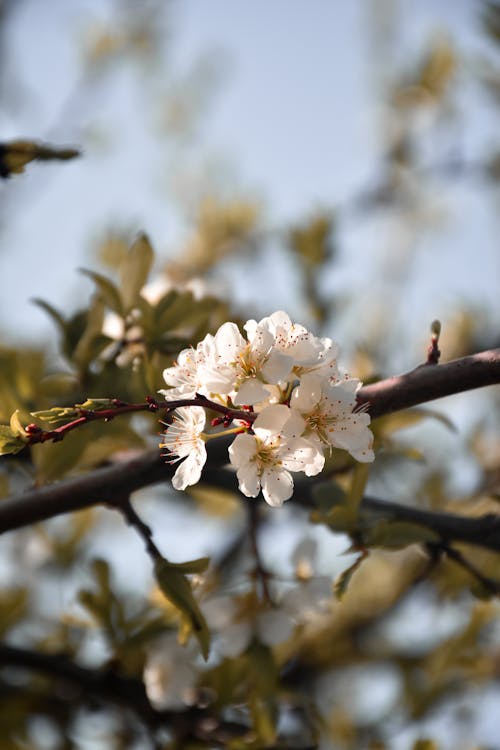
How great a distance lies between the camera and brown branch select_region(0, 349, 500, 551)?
3.43 ft

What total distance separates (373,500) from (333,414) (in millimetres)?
464

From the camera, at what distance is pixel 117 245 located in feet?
8.09

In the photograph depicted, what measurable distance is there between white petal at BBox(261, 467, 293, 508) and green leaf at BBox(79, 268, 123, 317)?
25.4 inches

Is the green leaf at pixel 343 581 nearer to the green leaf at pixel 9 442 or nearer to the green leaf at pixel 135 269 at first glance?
the green leaf at pixel 9 442

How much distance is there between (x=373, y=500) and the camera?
140 centimetres

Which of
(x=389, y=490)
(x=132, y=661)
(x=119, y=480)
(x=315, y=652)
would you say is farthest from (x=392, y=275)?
(x=119, y=480)

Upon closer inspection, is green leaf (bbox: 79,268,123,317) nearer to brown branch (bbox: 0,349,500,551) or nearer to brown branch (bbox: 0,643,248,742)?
brown branch (bbox: 0,349,500,551)

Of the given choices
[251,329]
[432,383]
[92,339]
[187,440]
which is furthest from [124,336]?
[432,383]

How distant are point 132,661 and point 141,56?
346 cm

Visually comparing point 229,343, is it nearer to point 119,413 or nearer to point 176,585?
point 119,413

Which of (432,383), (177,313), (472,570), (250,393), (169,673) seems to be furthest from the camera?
(169,673)

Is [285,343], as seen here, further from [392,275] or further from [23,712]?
[392,275]

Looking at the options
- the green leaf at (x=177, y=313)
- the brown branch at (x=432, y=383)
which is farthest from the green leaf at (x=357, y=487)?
the green leaf at (x=177, y=313)

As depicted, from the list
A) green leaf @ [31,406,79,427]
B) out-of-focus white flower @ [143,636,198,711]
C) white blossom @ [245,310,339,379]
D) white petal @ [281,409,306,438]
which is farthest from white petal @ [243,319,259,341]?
out-of-focus white flower @ [143,636,198,711]
